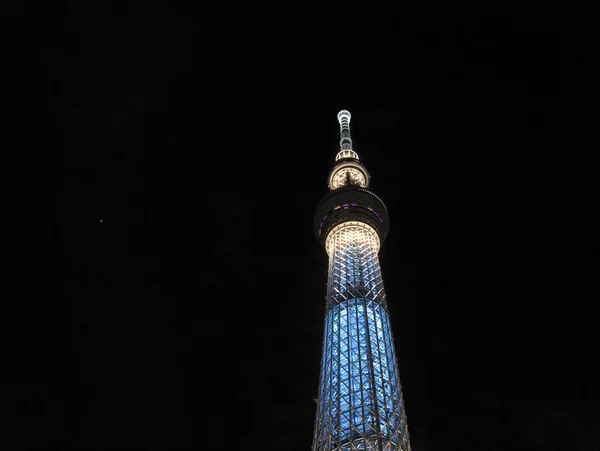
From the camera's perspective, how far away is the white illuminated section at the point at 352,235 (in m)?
36.2

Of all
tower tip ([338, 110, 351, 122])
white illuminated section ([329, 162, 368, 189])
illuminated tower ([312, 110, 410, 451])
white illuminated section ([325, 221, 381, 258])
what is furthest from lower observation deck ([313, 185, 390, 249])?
tower tip ([338, 110, 351, 122])

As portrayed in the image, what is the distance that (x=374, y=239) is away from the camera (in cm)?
3638

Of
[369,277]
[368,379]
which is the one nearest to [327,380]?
[368,379]

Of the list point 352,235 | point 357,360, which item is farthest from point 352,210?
point 357,360

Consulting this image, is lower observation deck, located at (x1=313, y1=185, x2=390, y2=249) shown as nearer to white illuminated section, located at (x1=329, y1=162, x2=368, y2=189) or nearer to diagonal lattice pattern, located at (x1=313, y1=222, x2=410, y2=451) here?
diagonal lattice pattern, located at (x1=313, y1=222, x2=410, y2=451)

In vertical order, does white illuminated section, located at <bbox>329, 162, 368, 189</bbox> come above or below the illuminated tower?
above

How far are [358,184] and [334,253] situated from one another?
17.3 ft

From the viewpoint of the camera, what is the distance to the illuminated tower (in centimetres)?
2511

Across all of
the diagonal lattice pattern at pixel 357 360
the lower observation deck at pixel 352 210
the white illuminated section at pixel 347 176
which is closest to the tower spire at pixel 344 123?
the white illuminated section at pixel 347 176

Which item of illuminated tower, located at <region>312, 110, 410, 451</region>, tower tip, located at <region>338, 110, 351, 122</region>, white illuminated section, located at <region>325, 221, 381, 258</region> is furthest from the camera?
tower tip, located at <region>338, 110, 351, 122</region>

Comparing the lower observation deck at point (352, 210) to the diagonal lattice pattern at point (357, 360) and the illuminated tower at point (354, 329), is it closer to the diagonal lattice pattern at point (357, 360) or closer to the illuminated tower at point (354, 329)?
the illuminated tower at point (354, 329)

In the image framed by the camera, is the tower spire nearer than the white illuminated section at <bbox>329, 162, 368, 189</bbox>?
No

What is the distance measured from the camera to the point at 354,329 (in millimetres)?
30156

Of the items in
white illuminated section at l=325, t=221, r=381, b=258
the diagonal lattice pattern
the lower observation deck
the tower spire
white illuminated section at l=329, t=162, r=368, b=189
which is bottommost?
the diagonal lattice pattern
